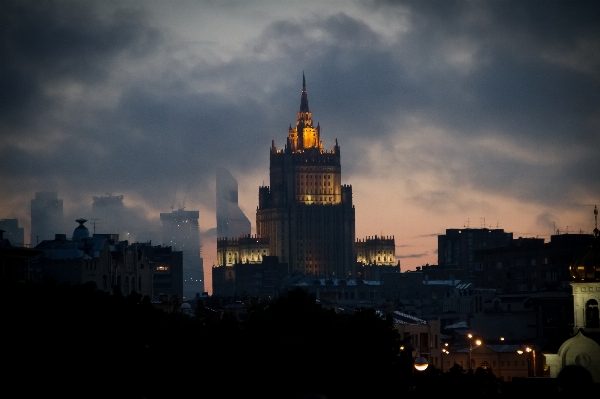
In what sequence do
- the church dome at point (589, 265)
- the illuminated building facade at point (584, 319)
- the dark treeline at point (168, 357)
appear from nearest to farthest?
the dark treeline at point (168, 357) → the illuminated building facade at point (584, 319) → the church dome at point (589, 265)

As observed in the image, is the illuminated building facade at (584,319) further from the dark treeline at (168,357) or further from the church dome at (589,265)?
the dark treeline at (168,357)

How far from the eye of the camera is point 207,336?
102500mm

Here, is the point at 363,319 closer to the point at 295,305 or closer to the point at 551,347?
the point at 295,305

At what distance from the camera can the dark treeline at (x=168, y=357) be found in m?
81.2

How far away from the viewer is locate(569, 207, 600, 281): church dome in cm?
9712

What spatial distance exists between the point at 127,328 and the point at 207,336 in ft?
26.6

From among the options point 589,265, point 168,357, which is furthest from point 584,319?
point 168,357

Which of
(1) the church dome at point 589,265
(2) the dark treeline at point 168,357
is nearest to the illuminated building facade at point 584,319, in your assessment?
(1) the church dome at point 589,265

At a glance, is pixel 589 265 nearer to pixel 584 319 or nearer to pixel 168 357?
pixel 584 319

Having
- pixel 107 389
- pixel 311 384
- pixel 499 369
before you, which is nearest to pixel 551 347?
pixel 311 384

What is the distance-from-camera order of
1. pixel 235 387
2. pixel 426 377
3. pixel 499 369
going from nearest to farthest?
pixel 235 387 < pixel 426 377 < pixel 499 369

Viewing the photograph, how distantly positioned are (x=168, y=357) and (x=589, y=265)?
908 inches

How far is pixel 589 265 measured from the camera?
319 feet

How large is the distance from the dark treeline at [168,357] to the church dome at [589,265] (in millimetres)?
12240
